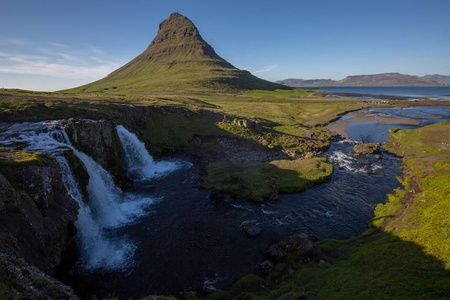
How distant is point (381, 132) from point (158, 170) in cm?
8196

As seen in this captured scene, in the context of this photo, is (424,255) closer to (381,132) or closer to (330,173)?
(330,173)

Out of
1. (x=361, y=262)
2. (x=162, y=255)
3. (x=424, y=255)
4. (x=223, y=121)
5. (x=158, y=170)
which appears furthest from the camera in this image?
(x=223, y=121)

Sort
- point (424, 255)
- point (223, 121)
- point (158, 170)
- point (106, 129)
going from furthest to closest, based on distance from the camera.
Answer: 1. point (223, 121)
2. point (158, 170)
3. point (106, 129)
4. point (424, 255)

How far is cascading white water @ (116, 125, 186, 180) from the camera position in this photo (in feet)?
148

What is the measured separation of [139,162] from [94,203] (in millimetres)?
18424

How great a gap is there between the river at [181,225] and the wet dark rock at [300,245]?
3.04 metres

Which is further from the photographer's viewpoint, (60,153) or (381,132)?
(381,132)

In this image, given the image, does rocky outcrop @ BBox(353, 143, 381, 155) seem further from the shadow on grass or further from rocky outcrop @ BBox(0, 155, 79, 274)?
rocky outcrop @ BBox(0, 155, 79, 274)

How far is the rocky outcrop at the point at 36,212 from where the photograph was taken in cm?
1692

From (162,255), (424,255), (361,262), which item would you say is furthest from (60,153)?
(424,255)

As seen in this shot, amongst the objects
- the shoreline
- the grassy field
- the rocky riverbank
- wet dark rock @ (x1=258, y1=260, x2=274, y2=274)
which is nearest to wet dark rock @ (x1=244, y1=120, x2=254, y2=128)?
the shoreline

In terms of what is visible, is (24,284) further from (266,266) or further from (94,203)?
(94,203)

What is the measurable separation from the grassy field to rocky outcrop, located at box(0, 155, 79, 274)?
15.9 m

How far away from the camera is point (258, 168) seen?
44000mm
